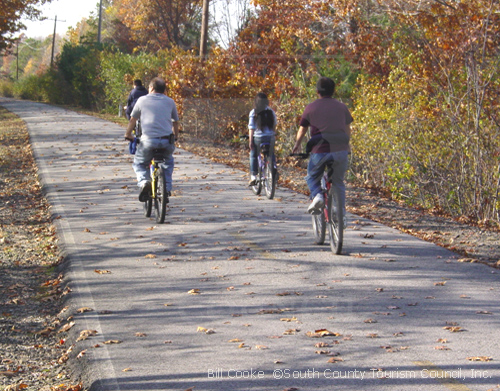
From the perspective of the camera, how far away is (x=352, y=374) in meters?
4.77

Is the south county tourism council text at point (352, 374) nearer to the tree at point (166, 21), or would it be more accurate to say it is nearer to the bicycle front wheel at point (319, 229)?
the bicycle front wheel at point (319, 229)

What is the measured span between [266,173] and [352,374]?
8.66m

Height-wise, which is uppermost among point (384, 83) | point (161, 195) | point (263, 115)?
Answer: point (384, 83)

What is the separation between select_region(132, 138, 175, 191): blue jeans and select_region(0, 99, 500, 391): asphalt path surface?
70cm

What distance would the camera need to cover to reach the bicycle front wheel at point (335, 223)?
A: 8.36m

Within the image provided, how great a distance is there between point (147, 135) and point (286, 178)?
714 cm

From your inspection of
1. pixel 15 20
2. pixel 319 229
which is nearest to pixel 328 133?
pixel 319 229

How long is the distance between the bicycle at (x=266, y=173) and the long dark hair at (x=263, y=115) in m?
0.36

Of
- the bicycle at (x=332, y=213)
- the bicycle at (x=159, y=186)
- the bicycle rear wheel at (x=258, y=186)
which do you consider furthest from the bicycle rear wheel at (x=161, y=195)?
the bicycle rear wheel at (x=258, y=186)

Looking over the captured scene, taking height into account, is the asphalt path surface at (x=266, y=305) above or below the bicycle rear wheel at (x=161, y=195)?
below

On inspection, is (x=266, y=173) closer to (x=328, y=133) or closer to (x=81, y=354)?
(x=328, y=133)

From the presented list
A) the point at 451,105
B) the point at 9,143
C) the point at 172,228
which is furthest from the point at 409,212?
the point at 9,143

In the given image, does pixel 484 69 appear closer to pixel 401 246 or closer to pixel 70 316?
pixel 401 246

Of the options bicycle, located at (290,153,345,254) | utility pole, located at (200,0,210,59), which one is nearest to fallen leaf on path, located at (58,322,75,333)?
bicycle, located at (290,153,345,254)
